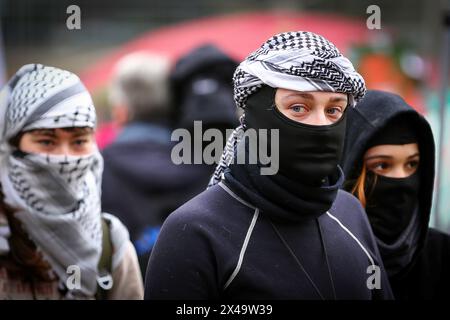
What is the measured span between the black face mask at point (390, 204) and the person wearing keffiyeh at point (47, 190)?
1112 mm

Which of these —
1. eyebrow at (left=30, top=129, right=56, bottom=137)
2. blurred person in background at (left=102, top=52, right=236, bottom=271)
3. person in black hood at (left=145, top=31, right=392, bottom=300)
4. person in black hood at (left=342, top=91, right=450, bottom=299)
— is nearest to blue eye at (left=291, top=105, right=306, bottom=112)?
person in black hood at (left=145, top=31, right=392, bottom=300)

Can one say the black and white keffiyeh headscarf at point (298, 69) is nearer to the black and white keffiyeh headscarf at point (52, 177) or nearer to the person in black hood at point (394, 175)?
the person in black hood at point (394, 175)

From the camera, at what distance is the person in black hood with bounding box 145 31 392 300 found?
2535mm

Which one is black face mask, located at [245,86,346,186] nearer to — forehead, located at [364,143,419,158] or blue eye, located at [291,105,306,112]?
blue eye, located at [291,105,306,112]

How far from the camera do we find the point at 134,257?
3443 mm

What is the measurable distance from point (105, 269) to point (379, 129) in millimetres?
1271

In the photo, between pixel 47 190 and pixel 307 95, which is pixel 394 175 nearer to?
pixel 307 95

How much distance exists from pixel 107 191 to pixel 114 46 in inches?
315

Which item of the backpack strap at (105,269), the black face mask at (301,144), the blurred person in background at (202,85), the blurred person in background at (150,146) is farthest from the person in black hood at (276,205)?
the blurred person in background at (202,85)

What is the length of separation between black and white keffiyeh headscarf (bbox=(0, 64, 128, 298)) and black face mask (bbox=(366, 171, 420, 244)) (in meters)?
1.15

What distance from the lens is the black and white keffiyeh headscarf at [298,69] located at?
102 inches
